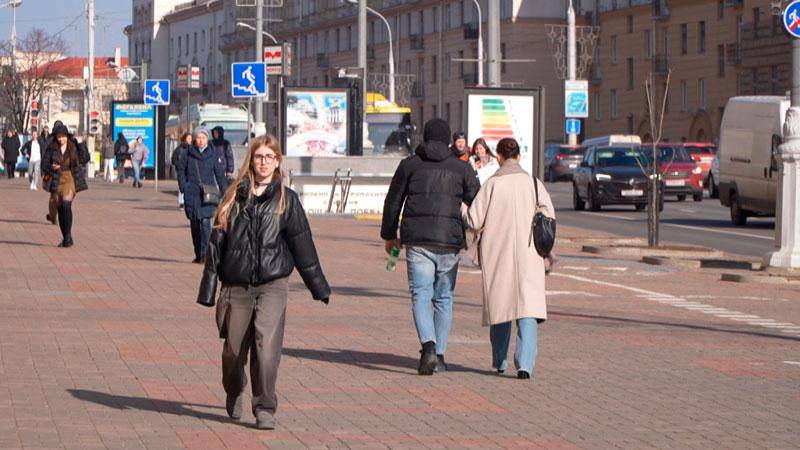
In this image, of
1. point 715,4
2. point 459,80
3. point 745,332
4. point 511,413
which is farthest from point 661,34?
point 511,413

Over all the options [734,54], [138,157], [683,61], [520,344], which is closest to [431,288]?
[520,344]

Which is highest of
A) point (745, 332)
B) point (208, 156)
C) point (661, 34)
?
point (661, 34)

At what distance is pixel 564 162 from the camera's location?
67000 mm

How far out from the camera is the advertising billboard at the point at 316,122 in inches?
1282

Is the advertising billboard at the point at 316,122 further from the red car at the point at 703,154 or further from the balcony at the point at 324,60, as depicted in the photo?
the balcony at the point at 324,60

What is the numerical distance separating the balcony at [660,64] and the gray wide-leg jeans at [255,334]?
7207 cm

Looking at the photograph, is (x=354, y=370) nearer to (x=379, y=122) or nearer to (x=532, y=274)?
(x=532, y=274)

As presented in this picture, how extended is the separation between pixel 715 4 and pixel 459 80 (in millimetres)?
24298

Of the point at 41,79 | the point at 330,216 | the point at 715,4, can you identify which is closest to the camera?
the point at 330,216

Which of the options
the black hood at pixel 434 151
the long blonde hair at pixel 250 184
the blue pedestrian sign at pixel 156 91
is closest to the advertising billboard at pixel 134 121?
the blue pedestrian sign at pixel 156 91

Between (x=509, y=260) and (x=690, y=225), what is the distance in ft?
74.0

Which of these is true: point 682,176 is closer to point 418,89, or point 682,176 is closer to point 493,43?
point 493,43

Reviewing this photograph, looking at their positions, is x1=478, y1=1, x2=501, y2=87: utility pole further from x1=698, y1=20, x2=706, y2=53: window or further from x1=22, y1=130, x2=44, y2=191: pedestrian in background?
x1=698, y1=20, x2=706, y2=53: window

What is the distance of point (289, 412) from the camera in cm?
898
